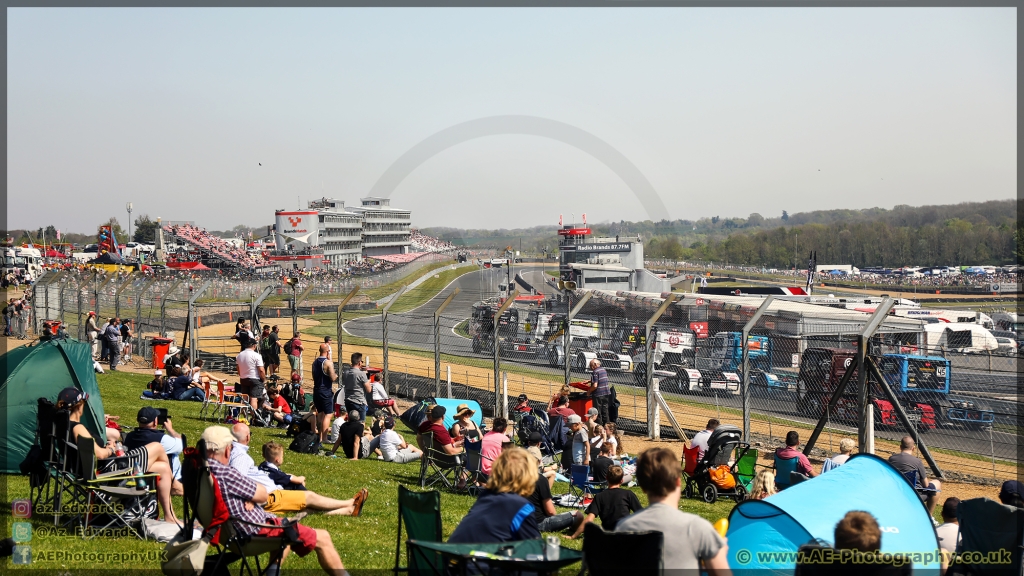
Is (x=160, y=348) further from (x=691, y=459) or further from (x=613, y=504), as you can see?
(x=613, y=504)

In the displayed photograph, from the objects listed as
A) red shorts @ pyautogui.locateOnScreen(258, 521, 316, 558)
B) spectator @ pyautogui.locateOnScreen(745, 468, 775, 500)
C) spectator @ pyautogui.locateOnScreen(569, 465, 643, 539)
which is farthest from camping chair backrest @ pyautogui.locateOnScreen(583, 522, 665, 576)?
spectator @ pyautogui.locateOnScreen(745, 468, 775, 500)

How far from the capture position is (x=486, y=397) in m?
17.6

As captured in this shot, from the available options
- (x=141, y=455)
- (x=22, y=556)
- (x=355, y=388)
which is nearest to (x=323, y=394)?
(x=355, y=388)

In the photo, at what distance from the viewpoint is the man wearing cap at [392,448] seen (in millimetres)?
11500

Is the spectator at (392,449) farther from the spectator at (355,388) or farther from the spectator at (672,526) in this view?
the spectator at (672,526)

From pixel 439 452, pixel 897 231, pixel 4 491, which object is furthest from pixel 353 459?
pixel 897 231

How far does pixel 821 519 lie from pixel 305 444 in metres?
8.22

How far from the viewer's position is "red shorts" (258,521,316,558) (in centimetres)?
492

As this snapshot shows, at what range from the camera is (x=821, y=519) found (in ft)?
16.7

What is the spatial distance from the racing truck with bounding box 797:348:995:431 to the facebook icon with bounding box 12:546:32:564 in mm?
10041

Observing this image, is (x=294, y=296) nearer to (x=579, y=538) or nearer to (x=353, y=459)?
(x=353, y=459)

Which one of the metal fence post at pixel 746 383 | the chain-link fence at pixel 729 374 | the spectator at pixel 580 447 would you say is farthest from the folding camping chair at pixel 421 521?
the metal fence post at pixel 746 383

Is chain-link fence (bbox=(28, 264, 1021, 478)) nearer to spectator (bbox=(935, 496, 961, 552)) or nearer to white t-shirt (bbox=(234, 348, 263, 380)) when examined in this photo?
white t-shirt (bbox=(234, 348, 263, 380))

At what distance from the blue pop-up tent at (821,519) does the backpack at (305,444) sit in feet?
25.4
